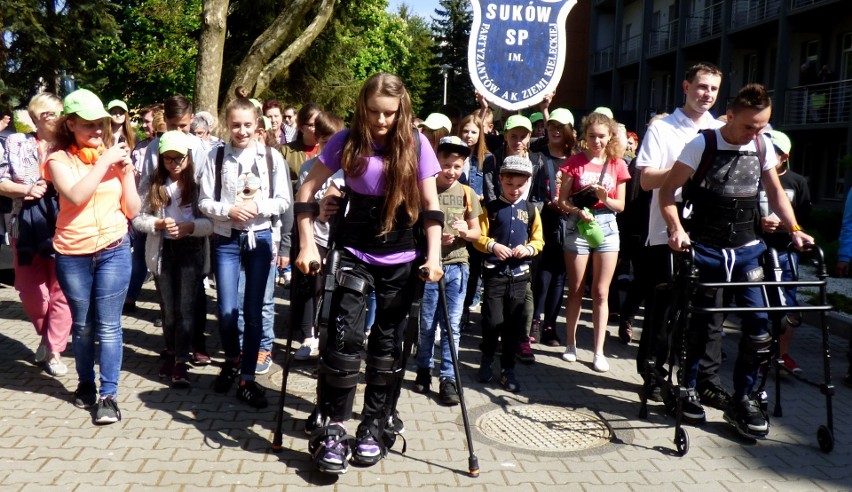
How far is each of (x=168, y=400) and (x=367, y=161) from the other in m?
2.33

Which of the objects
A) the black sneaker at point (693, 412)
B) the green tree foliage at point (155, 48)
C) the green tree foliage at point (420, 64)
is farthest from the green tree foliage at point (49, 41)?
the green tree foliage at point (420, 64)

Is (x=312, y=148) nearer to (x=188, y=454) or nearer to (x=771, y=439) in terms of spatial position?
(x=188, y=454)

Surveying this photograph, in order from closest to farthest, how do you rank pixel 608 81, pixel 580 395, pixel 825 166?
pixel 580 395
pixel 825 166
pixel 608 81

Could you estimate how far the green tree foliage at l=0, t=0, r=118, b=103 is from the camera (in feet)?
59.7

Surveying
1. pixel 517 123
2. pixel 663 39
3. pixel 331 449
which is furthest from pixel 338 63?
pixel 331 449

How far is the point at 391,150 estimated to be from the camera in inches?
159

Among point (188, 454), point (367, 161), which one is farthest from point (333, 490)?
point (367, 161)

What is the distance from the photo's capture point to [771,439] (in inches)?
185

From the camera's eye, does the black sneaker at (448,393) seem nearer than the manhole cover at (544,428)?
No

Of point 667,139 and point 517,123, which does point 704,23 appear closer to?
point 517,123

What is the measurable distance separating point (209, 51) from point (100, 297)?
9.10 m

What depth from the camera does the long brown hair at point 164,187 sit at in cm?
538

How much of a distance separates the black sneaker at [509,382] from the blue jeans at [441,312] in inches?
17.9

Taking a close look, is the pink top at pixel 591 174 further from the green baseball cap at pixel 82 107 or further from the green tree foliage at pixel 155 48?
the green tree foliage at pixel 155 48
